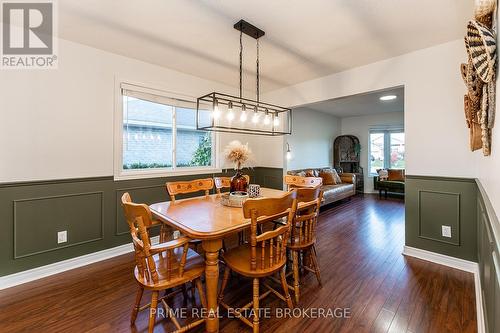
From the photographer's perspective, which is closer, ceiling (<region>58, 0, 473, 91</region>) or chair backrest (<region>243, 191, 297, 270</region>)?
chair backrest (<region>243, 191, 297, 270</region>)

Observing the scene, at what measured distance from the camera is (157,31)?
2344mm

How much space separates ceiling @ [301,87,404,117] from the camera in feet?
17.0

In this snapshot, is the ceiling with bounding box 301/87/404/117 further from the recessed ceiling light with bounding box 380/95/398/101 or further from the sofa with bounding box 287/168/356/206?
the sofa with bounding box 287/168/356/206

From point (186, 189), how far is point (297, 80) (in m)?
2.63

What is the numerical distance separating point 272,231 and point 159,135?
253cm

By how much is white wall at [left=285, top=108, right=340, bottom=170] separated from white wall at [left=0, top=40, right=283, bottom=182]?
3.49 metres

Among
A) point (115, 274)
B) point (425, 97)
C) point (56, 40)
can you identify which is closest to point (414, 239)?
point (425, 97)

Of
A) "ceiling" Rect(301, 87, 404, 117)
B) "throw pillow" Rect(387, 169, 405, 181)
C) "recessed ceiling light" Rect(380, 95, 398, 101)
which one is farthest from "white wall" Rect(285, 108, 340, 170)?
"recessed ceiling light" Rect(380, 95, 398, 101)

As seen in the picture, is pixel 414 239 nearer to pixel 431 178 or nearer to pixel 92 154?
pixel 431 178

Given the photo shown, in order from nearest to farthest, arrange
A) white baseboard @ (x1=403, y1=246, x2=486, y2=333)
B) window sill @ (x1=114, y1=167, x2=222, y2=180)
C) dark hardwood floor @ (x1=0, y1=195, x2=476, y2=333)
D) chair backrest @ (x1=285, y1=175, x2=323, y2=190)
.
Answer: dark hardwood floor @ (x1=0, y1=195, x2=476, y2=333)
white baseboard @ (x1=403, y1=246, x2=486, y2=333)
chair backrest @ (x1=285, y1=175, x2=323, y2=190)
window sill @ (x1=114, y1=167, x2=222, y2=180)

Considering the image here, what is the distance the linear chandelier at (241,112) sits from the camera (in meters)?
2.17

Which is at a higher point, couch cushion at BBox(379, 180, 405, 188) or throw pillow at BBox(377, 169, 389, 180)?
throw pillow at BBox(377, 169, 389, 180)

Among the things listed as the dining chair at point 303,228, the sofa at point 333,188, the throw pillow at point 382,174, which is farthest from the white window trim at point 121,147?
the throw pillow at point 382,174

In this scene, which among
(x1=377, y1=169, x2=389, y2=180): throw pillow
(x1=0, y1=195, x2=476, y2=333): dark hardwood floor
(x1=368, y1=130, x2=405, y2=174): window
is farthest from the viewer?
(x1=368, y1=130, x2=405, y2=174): window
